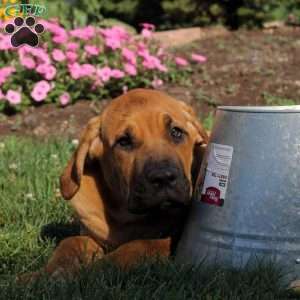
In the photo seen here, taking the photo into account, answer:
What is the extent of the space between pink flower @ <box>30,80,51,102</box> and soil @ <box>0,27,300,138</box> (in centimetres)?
18

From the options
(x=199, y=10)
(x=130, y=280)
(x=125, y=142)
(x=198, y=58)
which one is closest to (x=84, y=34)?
(x=198, y=58)

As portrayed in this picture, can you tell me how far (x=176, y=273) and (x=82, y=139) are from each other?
123cm

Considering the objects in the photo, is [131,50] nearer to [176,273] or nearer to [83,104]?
[83,104]

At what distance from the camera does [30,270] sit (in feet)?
12.3

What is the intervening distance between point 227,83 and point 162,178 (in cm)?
494

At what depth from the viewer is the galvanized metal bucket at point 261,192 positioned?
3.28 metres

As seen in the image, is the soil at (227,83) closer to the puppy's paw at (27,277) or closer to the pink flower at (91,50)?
the pink flower at (91,50)

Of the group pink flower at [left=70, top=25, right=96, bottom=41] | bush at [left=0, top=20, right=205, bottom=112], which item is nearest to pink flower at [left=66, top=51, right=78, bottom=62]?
bush at [left=0, top=20, right=205, bottom=112]

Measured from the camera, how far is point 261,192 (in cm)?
330

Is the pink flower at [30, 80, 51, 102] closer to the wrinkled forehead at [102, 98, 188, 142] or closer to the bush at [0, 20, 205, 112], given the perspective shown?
the bush at [0, 20, 205, 112]

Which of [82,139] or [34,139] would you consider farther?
[34,139]

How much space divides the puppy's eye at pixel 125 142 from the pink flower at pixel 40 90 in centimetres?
370

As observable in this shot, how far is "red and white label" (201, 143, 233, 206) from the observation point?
3.41 metres

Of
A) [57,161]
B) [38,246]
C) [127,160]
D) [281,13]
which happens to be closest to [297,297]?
[127,160]
